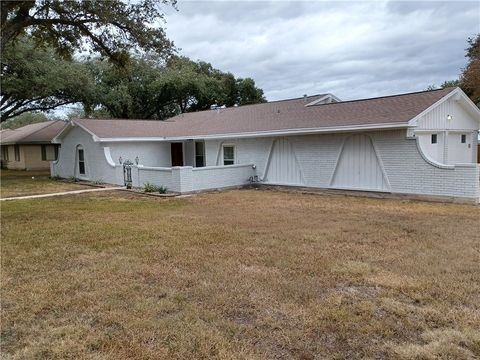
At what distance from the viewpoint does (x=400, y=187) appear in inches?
522

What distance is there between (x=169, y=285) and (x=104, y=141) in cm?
1531

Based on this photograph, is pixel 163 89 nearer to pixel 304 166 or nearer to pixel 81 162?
pixel 81 162

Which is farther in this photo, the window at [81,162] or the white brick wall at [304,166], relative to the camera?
the window at [81,162]

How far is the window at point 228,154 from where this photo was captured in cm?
1900

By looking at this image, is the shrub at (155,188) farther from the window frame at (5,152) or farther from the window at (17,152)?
the window frame at (5,152)

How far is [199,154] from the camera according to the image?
70.7 ft

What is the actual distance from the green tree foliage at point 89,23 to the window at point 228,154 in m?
7.64

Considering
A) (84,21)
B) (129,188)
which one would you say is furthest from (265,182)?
(84,21)

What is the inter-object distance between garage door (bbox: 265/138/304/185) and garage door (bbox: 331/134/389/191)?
1801 mm

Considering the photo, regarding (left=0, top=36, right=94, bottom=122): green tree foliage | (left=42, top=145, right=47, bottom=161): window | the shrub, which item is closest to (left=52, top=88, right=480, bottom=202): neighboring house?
the shrub

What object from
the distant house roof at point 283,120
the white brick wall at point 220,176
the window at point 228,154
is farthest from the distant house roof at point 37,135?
the white brick wall at point 220,176

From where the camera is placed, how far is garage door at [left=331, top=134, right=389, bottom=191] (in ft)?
45.5

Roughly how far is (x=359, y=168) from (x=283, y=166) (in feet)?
11.1

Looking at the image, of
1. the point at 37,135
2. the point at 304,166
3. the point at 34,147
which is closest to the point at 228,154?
the point at 304,166
